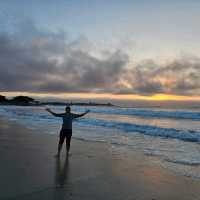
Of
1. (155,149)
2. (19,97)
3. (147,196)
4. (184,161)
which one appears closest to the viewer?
(147,196)

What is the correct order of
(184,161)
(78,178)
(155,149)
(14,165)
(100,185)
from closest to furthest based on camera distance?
(100,185)
(78,178)
(14,165)
(184,161)
(155,149)

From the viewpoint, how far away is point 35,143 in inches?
510

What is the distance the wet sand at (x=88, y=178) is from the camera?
19.0ft

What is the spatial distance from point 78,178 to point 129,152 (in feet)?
14.6

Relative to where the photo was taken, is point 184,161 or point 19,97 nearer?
point 184,161

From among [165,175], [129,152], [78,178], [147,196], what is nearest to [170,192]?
[147,196]

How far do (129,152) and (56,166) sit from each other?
12.1 ft

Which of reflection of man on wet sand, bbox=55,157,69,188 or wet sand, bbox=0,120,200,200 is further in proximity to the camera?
reflection of man on wet sand, bbox=55,157,69,188

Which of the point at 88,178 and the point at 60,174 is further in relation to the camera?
the point at 60,174

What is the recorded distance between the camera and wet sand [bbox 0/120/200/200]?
5793mm

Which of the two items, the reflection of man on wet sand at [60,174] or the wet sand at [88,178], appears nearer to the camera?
the wet sand at [88,178]

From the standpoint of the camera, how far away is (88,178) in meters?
7.07

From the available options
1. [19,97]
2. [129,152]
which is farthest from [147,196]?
[19,97]

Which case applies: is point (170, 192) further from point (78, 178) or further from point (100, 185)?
point (78, 178)
